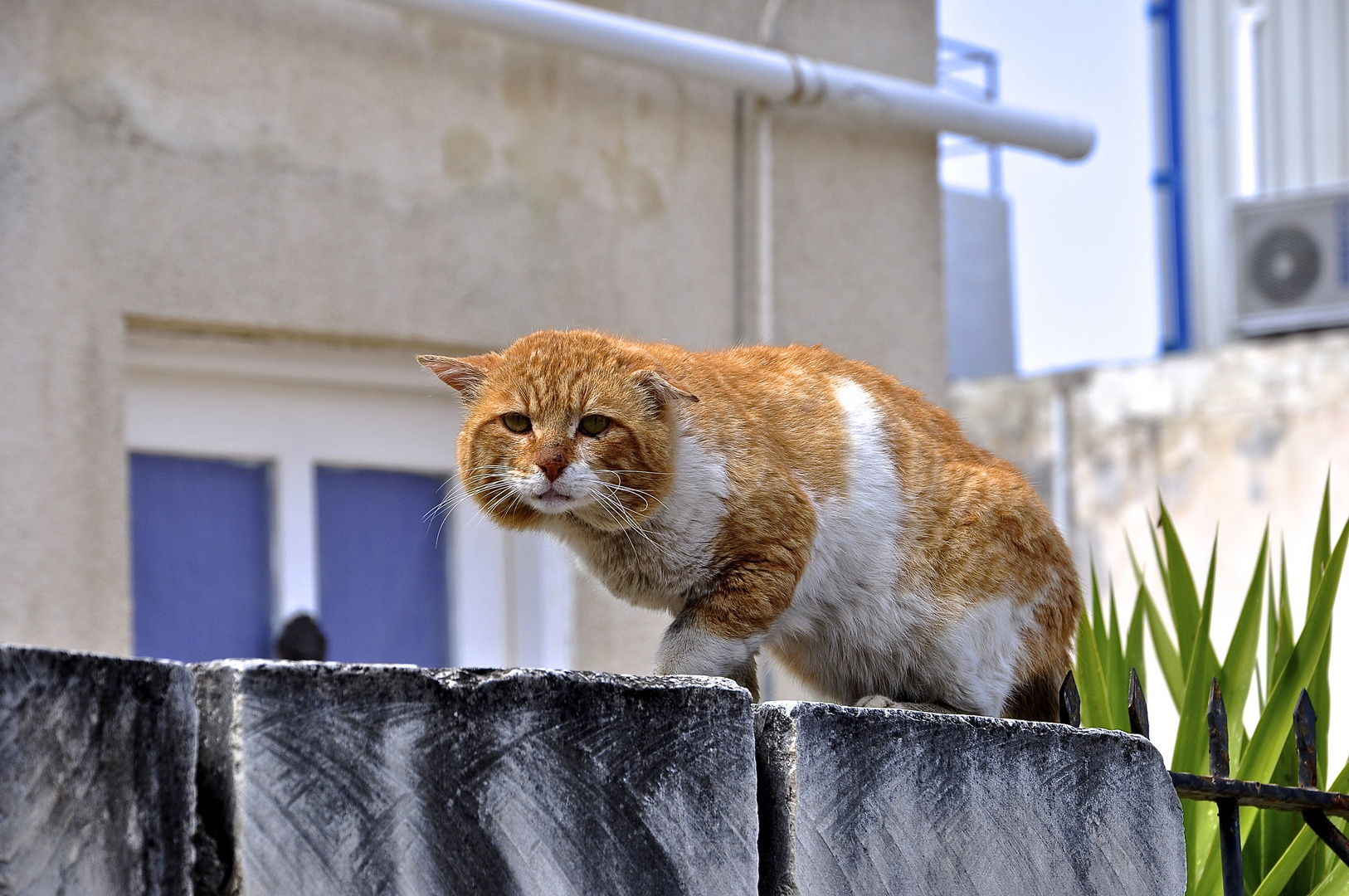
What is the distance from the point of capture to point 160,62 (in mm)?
4230

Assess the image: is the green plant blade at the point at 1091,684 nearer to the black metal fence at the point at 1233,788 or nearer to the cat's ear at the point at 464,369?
the black metal fence at the point at 1233,788

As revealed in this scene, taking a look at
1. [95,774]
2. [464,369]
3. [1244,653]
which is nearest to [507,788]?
[95,774]

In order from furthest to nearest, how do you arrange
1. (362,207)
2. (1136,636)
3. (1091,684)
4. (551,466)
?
1. (362,207)
2. (1136,636)
3. (1091,684)
4. (551,466)

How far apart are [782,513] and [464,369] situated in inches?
19.0

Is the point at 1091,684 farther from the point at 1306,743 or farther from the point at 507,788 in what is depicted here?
the point at 507,788

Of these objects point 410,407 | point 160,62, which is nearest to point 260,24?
point 160,62

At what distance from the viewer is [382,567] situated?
4.71 m

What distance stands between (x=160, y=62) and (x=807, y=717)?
10.8ft

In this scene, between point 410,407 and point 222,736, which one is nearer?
point 222,736

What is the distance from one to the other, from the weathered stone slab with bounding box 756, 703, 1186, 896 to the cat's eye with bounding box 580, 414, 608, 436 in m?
0.51

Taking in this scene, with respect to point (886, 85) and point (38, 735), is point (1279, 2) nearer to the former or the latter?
point (886, 85)

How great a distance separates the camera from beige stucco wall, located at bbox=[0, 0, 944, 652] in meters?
4.03

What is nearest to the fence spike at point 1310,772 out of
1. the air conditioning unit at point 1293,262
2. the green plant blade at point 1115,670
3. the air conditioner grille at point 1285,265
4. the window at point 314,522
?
the green plant blade at point 1115,670

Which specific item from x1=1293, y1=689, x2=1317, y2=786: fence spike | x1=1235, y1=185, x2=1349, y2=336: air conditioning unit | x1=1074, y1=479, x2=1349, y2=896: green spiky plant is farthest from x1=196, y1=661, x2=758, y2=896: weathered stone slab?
x1=1235, y1=185, x2=1349, y2=336: air conditioning unit
